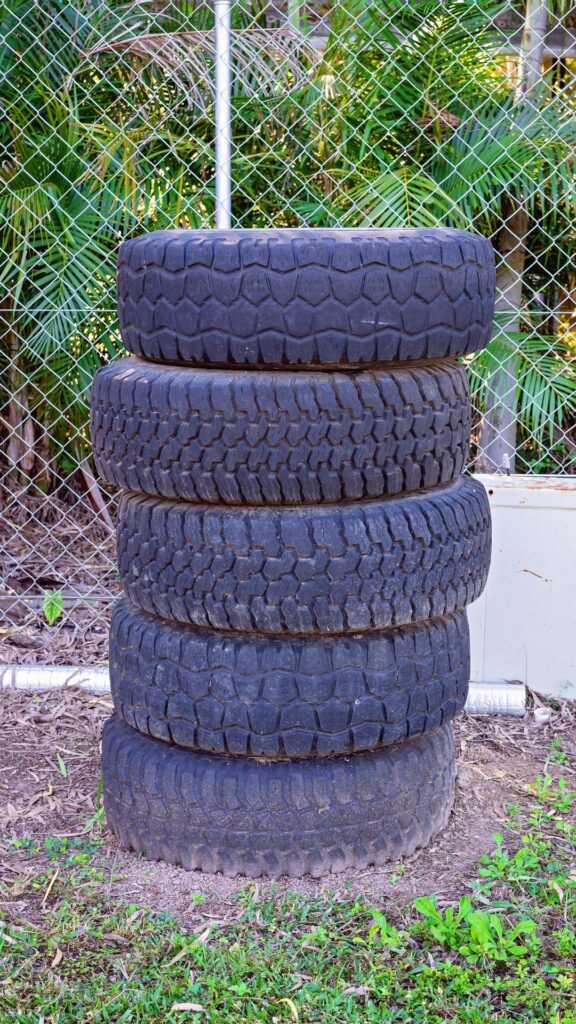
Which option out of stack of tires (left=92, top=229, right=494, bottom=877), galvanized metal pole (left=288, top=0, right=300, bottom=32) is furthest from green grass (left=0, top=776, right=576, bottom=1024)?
galvanized metal pole (left=288, top=0, right=300, bottom=32)

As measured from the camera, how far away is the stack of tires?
215cm

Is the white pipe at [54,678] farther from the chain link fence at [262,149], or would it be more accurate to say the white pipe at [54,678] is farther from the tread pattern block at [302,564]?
the tread pattern block at [302,564]

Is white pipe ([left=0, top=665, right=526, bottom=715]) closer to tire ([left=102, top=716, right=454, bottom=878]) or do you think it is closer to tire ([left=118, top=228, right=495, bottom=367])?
tire ([left=102, top=716, right=454, bottom=878])

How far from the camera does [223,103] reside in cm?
332

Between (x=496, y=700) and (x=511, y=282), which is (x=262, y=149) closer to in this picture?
(x=511, y=282)

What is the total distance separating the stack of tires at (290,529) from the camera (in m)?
2.15

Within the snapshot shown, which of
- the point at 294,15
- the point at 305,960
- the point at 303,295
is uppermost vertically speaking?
the point at 294,15

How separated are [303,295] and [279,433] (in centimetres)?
28

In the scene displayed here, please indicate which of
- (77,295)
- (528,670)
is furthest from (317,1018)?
(77,295)

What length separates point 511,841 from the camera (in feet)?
8.32

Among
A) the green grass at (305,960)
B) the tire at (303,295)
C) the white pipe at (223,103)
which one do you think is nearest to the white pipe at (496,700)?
the green grass at (305,960)

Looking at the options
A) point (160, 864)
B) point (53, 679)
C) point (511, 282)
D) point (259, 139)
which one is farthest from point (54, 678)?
point (511, 282)

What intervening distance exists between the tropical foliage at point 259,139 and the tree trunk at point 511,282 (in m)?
0.05

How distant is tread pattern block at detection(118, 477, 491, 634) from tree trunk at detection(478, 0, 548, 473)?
71.8 inches
